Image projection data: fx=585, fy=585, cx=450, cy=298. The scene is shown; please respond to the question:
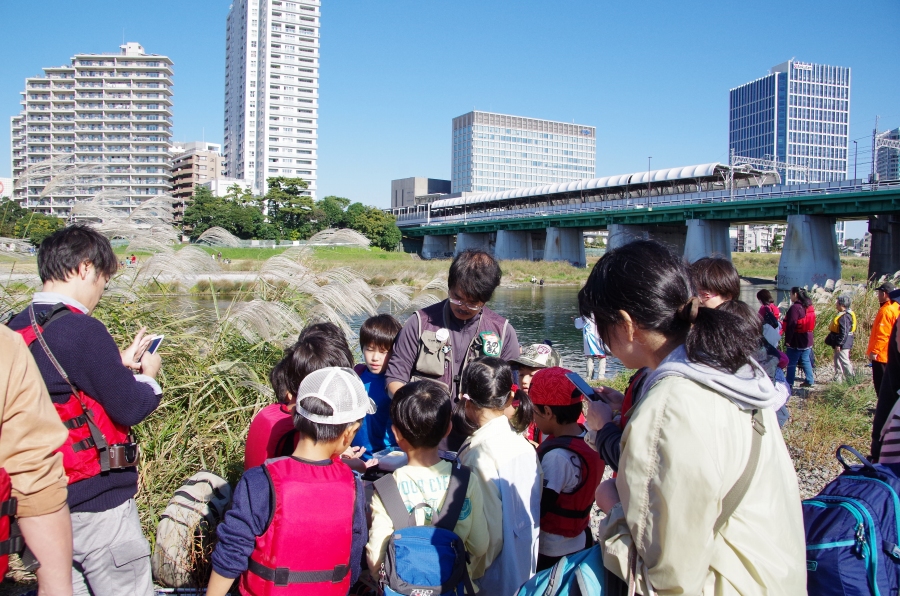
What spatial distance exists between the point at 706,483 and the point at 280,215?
66716 millimetres

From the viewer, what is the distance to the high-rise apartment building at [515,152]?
13112cm

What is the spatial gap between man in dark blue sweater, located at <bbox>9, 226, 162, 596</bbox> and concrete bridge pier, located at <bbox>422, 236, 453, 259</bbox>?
70.5 metres

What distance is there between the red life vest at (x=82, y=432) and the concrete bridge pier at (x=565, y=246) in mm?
54022

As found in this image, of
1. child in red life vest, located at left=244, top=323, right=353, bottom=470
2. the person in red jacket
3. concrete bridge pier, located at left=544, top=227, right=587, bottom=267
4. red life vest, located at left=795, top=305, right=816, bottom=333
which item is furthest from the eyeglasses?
concrete bridge pier, located at left=544, top=227, right=587, bottom=267

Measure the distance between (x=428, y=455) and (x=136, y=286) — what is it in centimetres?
325

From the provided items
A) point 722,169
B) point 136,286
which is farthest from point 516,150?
point 136,286

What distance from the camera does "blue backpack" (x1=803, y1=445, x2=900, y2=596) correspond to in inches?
74.5

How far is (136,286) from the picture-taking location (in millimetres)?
4457

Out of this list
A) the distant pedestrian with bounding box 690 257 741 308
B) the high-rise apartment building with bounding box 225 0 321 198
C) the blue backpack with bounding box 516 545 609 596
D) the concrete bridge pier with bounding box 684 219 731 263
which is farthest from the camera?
the high-rise apartment building with bounding box 225 0 321 198

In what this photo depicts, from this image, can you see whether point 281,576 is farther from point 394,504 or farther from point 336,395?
point 336,395

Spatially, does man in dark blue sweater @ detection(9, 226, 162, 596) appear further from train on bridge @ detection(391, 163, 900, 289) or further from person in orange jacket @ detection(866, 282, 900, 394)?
train on bridge @ detection(391, 163, 900, 289)

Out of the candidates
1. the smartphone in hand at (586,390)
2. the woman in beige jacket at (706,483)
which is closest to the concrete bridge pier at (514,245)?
the smartphone in hand at (586,390)

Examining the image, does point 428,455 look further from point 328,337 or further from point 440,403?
point 328,337

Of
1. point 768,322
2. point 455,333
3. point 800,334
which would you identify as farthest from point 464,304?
point 800,334
